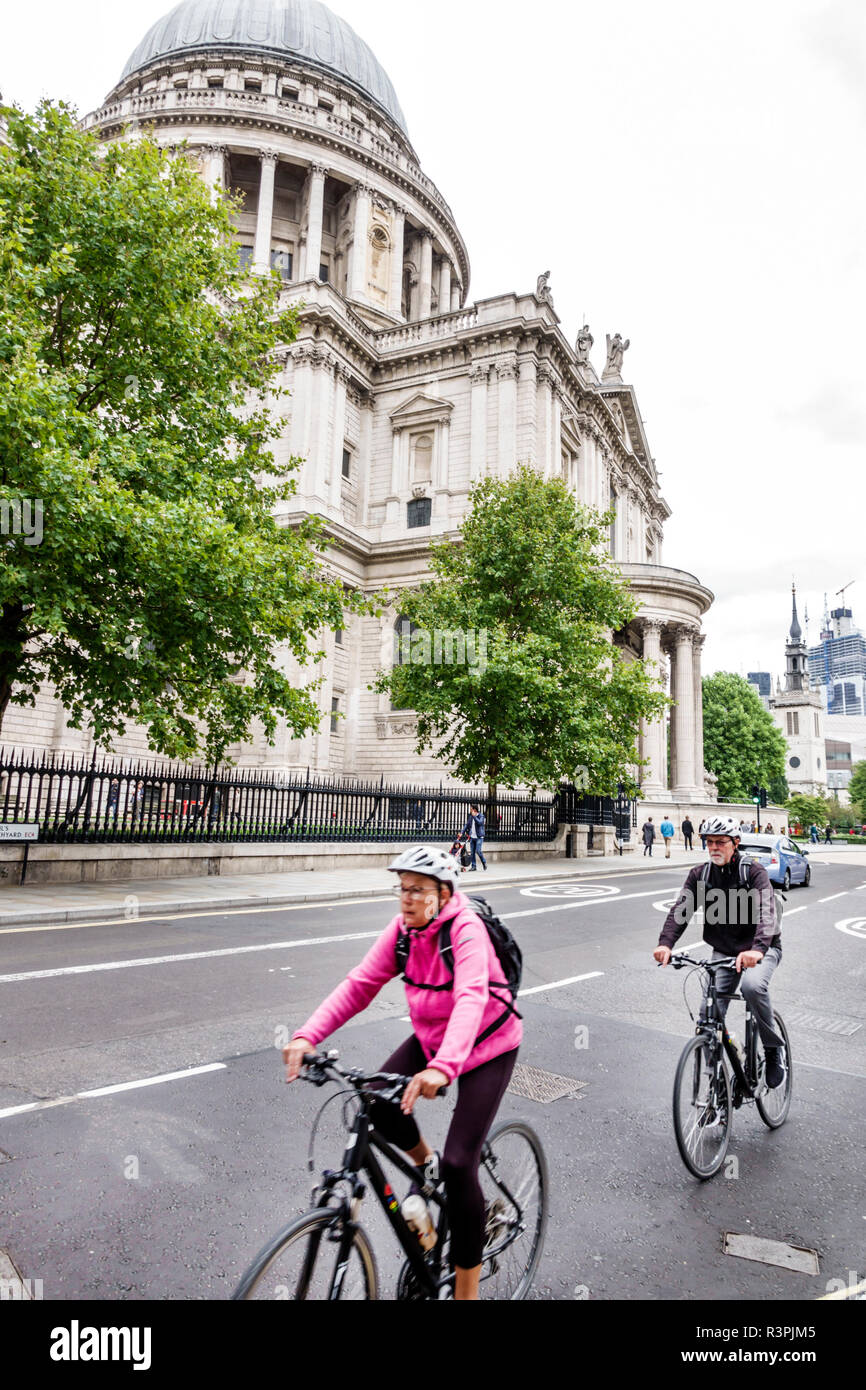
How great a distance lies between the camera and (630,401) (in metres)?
53.9

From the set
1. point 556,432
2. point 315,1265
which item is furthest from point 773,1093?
point 556,432

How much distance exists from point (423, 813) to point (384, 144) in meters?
52.8

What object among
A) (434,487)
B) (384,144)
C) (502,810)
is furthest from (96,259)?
(384,144)

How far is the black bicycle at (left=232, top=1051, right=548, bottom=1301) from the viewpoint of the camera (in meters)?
2.33

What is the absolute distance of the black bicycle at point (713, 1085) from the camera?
14.0ft

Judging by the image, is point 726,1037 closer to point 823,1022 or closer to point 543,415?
point 823,1022

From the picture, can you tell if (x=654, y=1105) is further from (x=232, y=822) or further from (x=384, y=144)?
(x=384, y=144)

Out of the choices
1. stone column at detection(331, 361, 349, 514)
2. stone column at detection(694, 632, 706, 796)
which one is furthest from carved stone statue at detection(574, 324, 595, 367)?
stone column at detection(694, 632, 706, 796)

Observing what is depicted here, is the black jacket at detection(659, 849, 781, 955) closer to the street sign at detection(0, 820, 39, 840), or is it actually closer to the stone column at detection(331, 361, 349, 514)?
the street sign at detection(0, 820, 39, 840)

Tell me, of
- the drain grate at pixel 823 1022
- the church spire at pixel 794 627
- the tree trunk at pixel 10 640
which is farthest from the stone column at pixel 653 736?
the church spire at pixel 794 627

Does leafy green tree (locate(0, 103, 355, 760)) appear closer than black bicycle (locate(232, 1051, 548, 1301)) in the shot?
No

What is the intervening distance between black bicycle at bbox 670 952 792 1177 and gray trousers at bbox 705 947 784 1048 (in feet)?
0.16

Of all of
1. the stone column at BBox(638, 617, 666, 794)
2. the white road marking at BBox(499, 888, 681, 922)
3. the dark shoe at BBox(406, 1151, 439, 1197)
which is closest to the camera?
the dark shoe at BBox(406, 1151, 439, 1197)

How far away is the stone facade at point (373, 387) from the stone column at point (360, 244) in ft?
0.38
